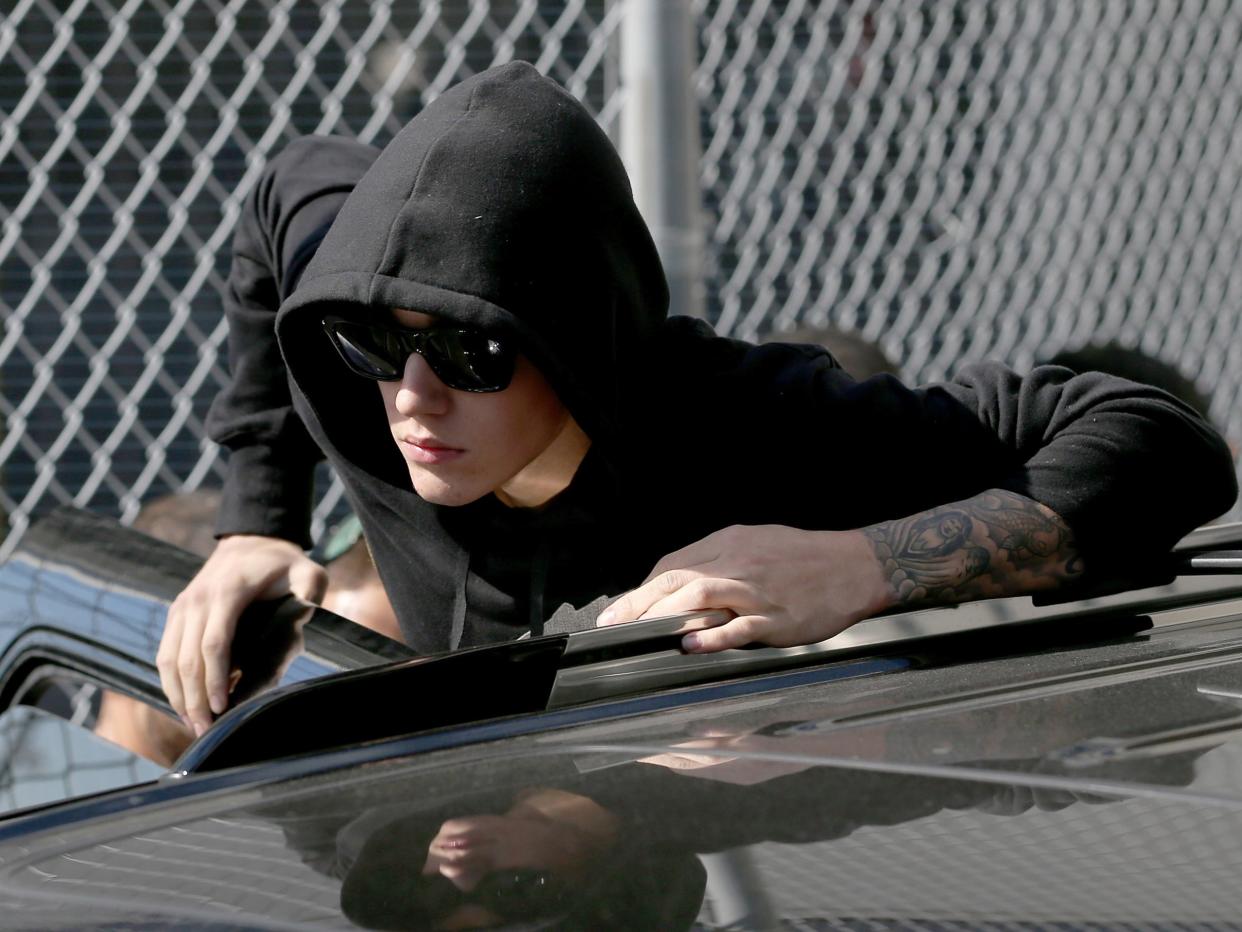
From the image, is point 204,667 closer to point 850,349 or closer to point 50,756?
point 50,756

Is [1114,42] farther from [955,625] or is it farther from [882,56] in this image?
[955,625]

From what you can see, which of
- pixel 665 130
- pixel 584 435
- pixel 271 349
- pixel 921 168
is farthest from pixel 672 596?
pixel 921 168

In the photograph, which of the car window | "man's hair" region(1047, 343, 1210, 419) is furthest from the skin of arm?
"man's hair" region(1047, 343, 1210, 419)

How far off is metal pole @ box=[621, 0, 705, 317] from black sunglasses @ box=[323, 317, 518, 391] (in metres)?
0.76

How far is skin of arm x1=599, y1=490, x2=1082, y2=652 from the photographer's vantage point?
113 centimetres

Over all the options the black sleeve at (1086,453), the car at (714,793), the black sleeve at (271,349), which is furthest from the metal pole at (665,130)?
the car at (714,793)

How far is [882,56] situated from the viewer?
386 cm

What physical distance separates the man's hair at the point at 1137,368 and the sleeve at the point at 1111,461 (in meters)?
1.05

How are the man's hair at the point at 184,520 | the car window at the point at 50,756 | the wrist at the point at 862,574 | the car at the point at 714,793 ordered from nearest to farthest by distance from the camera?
the car at the point at 714,793 → the wrist at the point at 862,574 → the car window at the point at 50,756 → the man's hair at the point at 184,520

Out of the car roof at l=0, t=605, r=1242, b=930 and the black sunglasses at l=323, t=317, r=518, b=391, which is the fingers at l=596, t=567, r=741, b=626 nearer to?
the car roof at l=0, t=605, r=1242, b=930

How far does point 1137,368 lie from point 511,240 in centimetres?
154

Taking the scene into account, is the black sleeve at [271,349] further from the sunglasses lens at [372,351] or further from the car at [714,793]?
the car at [714,793]

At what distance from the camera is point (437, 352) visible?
151 centimetres

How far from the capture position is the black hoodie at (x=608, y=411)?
1.49 meters
